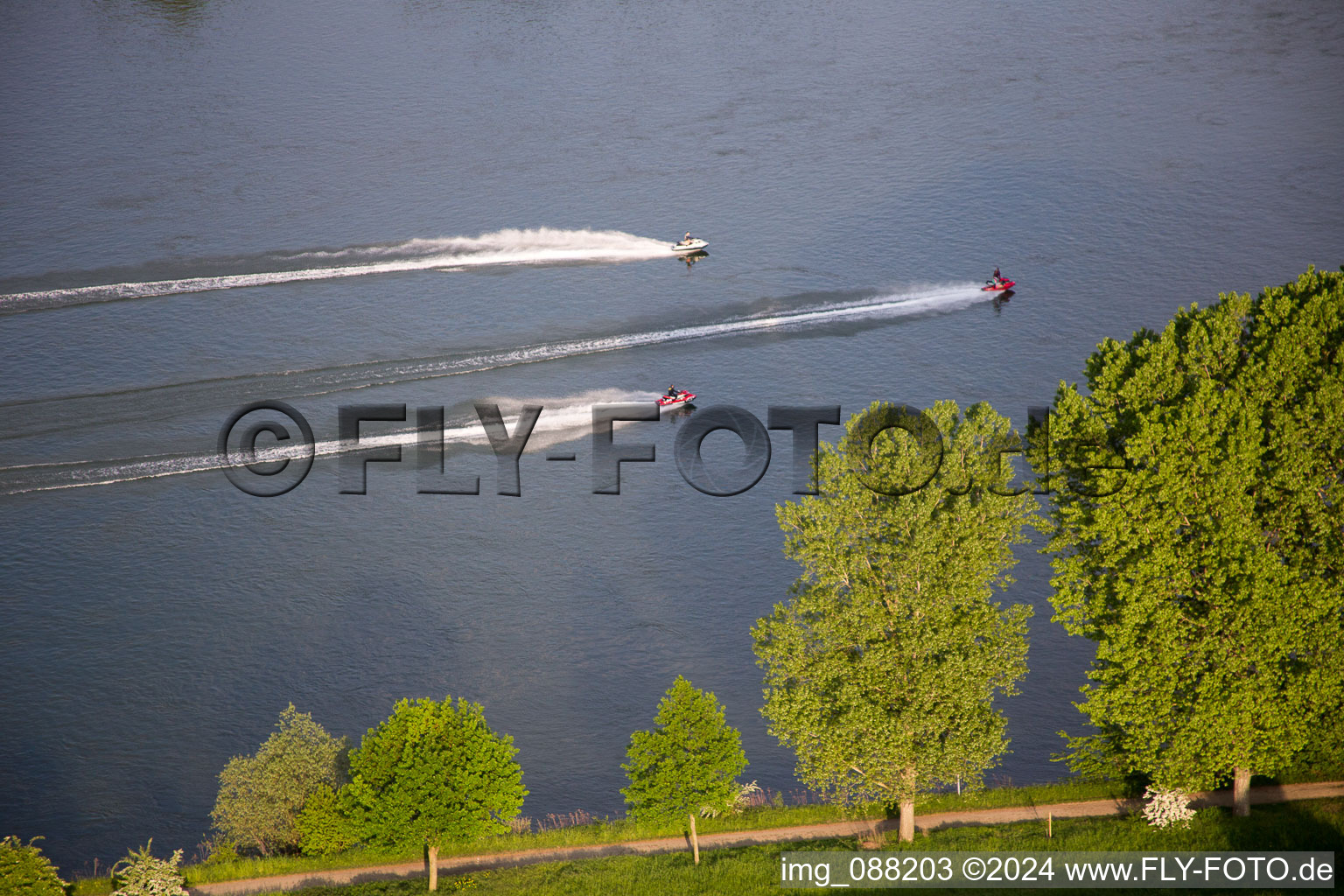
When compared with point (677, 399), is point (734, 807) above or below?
below

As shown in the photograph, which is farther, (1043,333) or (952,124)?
(952,124)

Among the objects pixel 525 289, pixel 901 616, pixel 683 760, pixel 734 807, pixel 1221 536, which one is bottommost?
pixel 734 807

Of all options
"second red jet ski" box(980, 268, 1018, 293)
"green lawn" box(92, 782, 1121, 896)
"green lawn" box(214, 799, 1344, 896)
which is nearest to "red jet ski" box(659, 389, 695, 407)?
"second red jet ski" box(980, 268, 1018, 293)

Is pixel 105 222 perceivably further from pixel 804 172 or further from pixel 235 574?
pixel 804 172

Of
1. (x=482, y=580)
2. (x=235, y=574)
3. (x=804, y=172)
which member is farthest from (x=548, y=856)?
(x=804, y=172)

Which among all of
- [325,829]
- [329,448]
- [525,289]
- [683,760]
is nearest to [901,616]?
[683,760]

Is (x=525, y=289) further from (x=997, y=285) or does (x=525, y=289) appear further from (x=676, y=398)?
(x=997, y=285)

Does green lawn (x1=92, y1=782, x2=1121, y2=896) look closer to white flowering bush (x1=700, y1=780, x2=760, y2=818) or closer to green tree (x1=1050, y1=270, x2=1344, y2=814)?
white flowering bush (x1=700, y1=780, x2=760, y2=818)
